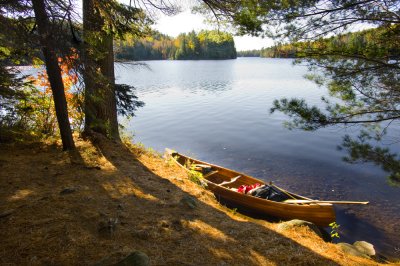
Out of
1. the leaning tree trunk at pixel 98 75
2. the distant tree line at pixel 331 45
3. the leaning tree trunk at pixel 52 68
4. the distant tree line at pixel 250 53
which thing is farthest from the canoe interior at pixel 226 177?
the distant tree line at pixel 250 53

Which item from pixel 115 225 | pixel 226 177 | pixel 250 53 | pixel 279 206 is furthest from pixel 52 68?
pixel 250 53

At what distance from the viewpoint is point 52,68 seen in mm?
6758

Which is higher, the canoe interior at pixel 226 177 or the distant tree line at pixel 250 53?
the distant tree line at pixel 250 53

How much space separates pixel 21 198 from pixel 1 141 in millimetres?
4326

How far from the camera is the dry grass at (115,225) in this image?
3.71 meters

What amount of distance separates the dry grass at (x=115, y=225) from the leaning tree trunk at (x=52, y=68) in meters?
0.69

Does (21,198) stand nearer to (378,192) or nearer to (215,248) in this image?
(215,248)

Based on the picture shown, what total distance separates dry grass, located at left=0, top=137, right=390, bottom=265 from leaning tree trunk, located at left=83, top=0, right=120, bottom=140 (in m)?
1.85

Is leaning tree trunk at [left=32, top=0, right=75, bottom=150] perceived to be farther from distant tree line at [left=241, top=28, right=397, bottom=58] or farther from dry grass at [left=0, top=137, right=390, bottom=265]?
distant tree line at [left=241, top=28, right=397, bottom=58]

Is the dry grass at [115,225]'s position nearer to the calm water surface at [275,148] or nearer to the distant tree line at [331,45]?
the calm water surface at [275,148]

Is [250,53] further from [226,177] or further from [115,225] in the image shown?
[115,225]

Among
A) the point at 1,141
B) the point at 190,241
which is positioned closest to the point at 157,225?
the point at 190,241

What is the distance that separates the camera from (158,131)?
19.6 metres

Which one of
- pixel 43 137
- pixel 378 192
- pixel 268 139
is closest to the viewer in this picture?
pixel 43 137
